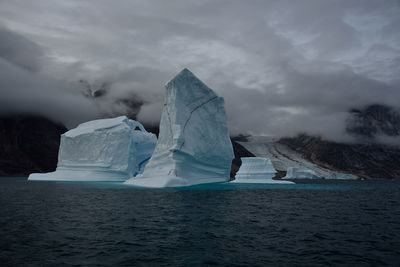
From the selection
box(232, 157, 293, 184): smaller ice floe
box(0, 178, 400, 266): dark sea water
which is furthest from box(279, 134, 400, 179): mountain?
box(0, 178, 400, 266): dark sea water

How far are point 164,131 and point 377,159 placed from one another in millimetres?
203284

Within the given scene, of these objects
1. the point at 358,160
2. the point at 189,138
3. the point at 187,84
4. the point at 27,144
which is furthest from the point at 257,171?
the point at 358,160

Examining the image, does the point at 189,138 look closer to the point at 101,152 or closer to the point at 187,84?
the point at 187,84

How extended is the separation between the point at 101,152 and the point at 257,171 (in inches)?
845

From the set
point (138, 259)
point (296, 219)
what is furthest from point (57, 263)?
point (296, 219)

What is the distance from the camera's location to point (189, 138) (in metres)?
26.7

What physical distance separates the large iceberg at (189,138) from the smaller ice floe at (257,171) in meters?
13.8

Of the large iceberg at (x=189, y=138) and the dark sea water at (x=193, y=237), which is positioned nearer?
the dark sea water at (x=193, y=237)

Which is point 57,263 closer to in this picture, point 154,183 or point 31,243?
point 31,243

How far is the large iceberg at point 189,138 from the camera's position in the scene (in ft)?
83.1

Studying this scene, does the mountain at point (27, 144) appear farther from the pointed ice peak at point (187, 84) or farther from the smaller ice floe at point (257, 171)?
the pointed ice peak at point (187, 84)

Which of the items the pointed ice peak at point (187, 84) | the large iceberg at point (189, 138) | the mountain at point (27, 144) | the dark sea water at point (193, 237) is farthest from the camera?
the mountain at point (27, 144)

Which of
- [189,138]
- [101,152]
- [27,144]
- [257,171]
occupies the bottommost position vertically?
[257,171]

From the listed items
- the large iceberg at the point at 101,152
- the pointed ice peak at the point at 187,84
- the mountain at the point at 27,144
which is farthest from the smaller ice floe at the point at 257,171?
the mountain at the point at 27,144
